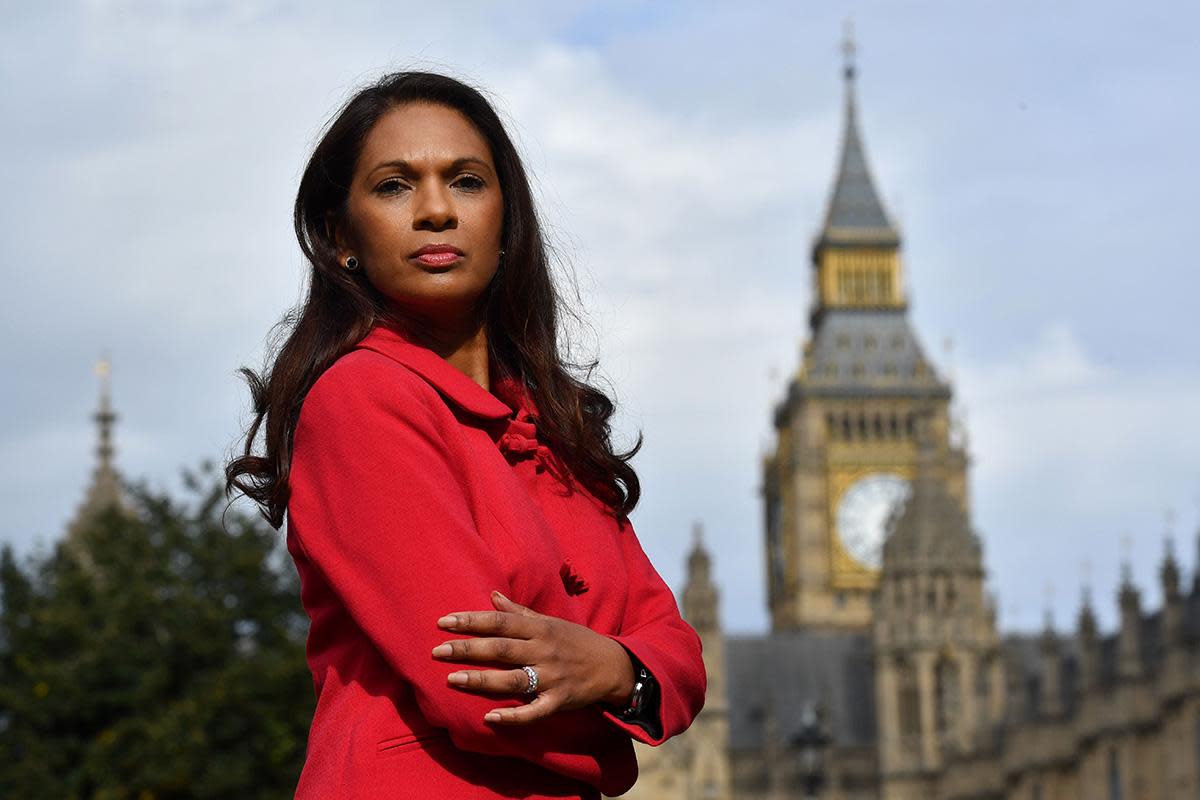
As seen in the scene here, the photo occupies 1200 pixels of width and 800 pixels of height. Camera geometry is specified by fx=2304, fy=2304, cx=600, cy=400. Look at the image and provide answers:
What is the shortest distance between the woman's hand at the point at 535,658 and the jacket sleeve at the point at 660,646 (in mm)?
84

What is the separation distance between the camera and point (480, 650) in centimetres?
354

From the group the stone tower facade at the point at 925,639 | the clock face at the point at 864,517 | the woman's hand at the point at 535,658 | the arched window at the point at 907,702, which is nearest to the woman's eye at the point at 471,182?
the woman's hand at the point at 535,658

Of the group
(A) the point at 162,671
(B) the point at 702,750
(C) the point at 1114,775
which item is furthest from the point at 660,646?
(B) the point at 702,750

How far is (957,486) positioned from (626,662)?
118m

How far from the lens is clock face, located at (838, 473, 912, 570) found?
12100 centimetres

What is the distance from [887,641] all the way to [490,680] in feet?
327

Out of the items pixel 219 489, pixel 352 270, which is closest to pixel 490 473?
pixel 352 270

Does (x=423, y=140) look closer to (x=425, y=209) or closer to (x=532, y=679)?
(x=425, y=209)

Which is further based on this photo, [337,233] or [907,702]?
[907,702]

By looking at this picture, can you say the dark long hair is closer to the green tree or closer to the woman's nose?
the woman's nose

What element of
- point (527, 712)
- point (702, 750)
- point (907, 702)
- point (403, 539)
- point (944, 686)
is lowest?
point (527, 712)

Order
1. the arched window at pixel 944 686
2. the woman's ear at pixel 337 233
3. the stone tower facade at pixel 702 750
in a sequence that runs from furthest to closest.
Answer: the arched window at pixel 944 686, the stone tower facade at pixel 702 750, the woman's ear at pixel 337 233

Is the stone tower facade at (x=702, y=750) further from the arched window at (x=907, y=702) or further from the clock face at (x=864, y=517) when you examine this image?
the clock face at (x=864, y=517)

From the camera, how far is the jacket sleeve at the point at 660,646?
12.6 feet
